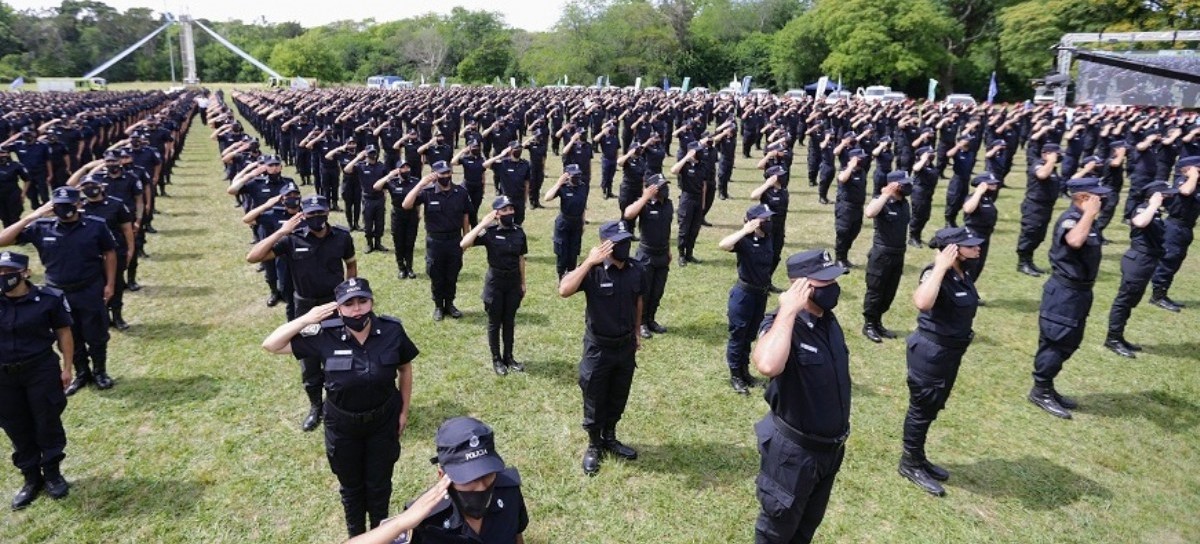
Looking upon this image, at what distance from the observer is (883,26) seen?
46750mm

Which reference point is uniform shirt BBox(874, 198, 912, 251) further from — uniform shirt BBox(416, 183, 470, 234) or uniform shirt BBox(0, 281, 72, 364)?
uniform shirt BBox(0, 281, 72, 364)

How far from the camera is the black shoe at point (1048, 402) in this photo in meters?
6.49

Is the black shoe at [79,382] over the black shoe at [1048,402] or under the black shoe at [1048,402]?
over

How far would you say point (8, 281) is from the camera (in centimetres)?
468

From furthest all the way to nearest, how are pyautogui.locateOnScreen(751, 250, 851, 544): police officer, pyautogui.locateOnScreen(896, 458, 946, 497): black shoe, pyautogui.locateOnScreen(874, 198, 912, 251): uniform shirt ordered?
1. pyautogui.locateOnScreen(874, 198, 912, 251): uniform shirt
2. pyautogui.locateOnScreen(896, 458, 946, 497): black shoe
3. pyautogui.locateOnScreen(751, 250, 851, 544): police officer

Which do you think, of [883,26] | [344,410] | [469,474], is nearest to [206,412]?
[344,410]

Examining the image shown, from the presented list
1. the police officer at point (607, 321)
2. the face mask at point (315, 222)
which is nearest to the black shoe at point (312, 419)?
the face mask at point (315, 222)

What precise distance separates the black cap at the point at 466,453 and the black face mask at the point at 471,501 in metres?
0.13

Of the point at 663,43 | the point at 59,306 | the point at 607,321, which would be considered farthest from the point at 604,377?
the point at 663,43

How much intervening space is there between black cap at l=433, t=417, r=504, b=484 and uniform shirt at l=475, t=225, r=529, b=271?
4006 mm

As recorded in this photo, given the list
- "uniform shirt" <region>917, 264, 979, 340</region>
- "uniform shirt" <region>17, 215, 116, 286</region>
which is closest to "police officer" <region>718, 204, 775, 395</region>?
"uniform shirt" <region>917, 264, 979, 340</region>

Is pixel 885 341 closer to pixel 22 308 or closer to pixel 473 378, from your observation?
pixel 473 378

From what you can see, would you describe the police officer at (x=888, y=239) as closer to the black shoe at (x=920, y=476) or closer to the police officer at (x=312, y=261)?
the black shoe at (x=920, y=476)

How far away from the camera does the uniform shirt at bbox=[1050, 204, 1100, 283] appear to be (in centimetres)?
623
